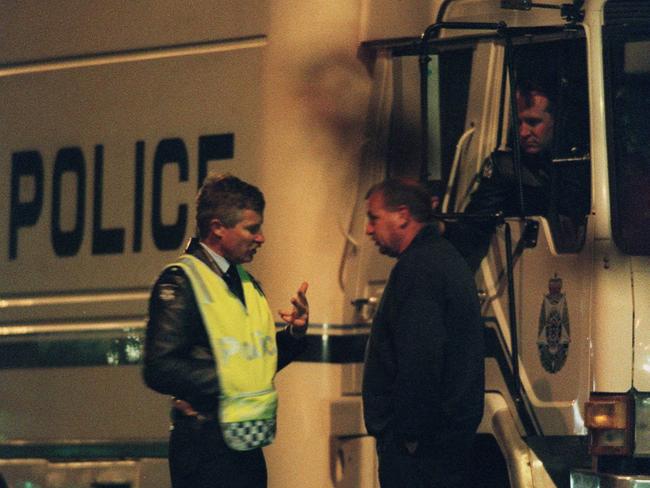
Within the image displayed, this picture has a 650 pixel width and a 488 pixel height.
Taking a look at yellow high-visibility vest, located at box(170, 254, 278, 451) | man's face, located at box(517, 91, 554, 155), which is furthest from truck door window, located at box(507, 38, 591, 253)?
yellow high-visibility vest, located at box(170, 254, 278, 451)

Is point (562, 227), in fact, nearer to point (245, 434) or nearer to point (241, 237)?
point (241, 237)

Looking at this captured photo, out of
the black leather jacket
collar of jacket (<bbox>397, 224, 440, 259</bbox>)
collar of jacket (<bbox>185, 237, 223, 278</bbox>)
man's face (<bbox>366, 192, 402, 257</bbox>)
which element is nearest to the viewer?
the black leather jacket

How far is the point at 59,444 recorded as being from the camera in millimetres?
7016

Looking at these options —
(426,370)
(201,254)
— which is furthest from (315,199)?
(426,370)

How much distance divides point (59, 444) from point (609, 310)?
282 cm

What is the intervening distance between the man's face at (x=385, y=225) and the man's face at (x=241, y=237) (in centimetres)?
56

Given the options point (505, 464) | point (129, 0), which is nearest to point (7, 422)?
point (129, 0)

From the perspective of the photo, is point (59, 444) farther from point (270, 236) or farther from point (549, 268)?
point (549, 268)

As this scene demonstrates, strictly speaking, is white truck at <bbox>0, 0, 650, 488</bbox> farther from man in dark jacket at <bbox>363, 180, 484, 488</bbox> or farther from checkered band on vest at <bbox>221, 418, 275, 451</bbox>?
checkered band on vest at <bbox>221, 418, 275, 451</bbox>

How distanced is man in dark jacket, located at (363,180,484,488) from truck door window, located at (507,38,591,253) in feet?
1.73

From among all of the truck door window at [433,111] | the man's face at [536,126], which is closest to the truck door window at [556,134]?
the man's face at [536,126]

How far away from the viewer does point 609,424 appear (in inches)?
214

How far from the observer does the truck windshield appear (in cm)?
564

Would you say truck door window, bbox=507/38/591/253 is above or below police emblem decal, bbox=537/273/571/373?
above
